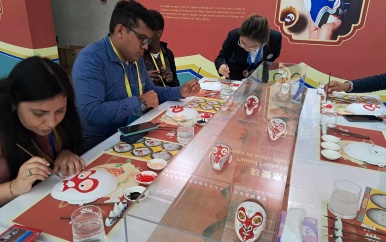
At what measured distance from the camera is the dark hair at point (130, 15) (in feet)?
5.79

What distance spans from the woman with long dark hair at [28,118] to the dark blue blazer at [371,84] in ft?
7.30

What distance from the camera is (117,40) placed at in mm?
1826

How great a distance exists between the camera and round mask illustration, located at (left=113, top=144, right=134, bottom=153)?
1.48 meters

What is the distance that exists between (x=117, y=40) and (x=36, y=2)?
3257 millimetres

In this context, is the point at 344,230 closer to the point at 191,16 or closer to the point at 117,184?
the point at 117,184

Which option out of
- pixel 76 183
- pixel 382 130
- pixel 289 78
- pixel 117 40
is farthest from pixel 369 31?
pixel 76 183

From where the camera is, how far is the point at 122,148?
150 centimetres

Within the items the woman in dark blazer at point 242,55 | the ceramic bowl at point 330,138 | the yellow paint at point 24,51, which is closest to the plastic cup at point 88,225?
the ceramic bowl at point 330,138

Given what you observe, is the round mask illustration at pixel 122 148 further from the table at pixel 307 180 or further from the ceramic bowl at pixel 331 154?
the ceramic bowl at pixel 331 154

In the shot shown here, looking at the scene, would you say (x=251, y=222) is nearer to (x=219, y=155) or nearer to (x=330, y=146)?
(x=219, y=155)

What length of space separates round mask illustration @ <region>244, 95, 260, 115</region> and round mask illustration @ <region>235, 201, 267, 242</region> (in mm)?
1024

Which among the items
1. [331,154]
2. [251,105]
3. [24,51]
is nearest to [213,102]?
[251,105]

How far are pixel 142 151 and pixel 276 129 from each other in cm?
71

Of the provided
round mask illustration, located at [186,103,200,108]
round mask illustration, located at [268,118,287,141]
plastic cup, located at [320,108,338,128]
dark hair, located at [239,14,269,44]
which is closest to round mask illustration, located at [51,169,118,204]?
round mask illustration, located at [268,118,287,141]
